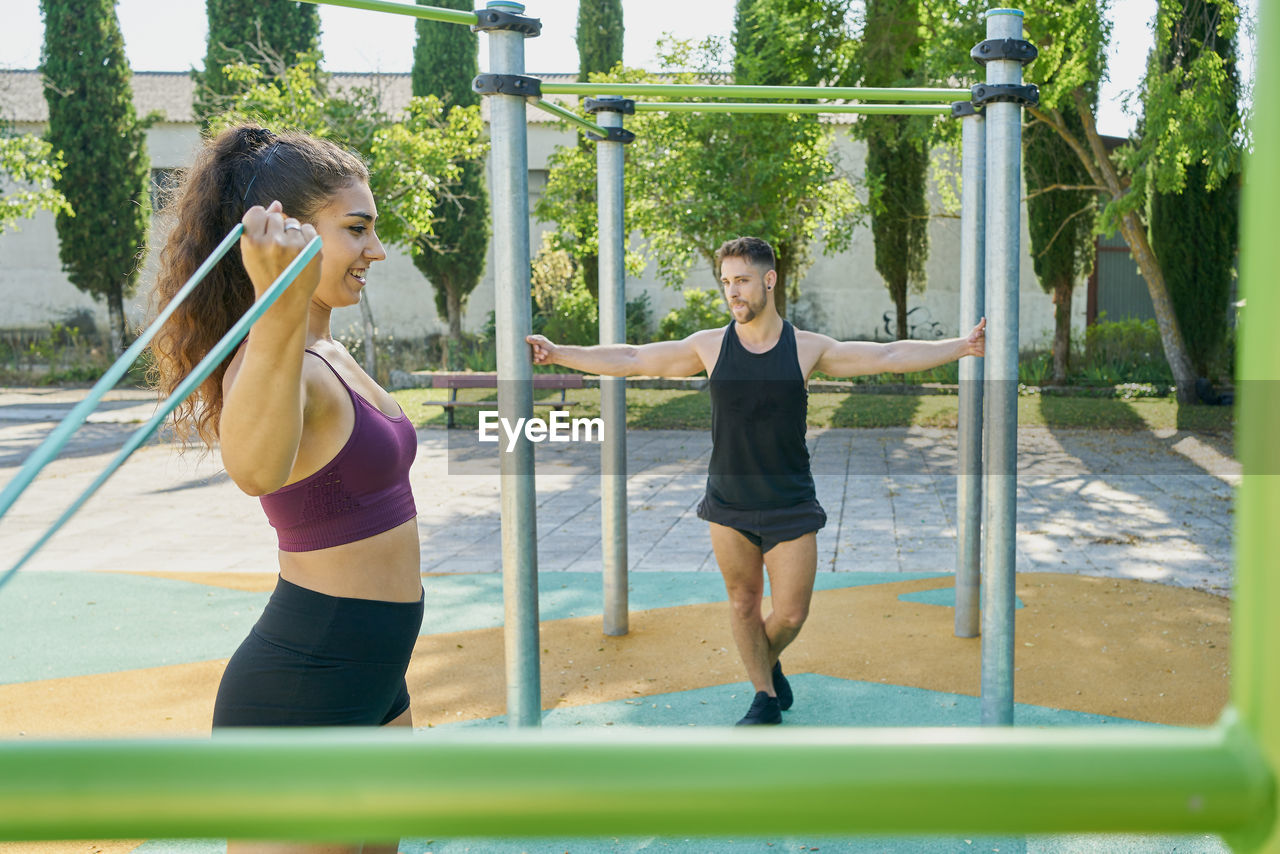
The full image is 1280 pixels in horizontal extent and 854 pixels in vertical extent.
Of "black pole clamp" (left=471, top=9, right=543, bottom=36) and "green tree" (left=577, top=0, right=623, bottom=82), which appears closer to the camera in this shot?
"black pole clamp" (left=471, top=9, right=543, bottom=36)

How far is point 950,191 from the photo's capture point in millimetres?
19922

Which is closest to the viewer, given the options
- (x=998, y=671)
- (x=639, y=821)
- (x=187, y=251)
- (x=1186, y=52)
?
(x=639, y=821)

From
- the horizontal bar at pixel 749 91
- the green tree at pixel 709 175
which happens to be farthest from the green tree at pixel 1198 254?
the horizontal bar at pixel 749 91

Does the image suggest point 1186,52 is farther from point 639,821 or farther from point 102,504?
point 639,821

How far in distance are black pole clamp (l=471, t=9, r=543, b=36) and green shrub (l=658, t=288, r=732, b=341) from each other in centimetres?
1509

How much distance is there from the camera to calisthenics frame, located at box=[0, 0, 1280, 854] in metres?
0.44

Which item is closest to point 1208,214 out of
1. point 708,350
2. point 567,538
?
point 567,538

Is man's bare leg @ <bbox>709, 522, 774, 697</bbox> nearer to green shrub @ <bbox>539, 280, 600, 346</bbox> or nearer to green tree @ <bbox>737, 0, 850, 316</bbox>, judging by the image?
green tree @ <bbox>737, 0, 850, 316</bbox>

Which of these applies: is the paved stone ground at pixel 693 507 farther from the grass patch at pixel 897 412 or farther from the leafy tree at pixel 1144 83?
the leafy tree at pixel 1144 83

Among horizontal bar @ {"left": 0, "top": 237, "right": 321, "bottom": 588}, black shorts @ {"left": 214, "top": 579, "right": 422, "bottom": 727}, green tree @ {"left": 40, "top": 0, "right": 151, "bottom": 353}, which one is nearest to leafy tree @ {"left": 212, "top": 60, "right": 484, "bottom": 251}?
green tree @ {"left": 40, "top": 0, "right": 151, "bottom": 353}

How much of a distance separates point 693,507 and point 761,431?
522 cm

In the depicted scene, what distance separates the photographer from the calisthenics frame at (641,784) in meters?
0.44

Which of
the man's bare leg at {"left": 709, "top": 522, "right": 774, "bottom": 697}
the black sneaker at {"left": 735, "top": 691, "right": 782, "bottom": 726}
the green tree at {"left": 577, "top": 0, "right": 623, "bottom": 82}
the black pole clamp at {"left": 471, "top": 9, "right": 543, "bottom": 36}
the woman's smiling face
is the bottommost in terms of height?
the black sneaker at {"left": 735, "top": 691, "right": 782, "bottom": 726}

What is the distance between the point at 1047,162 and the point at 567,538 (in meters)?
12.2
